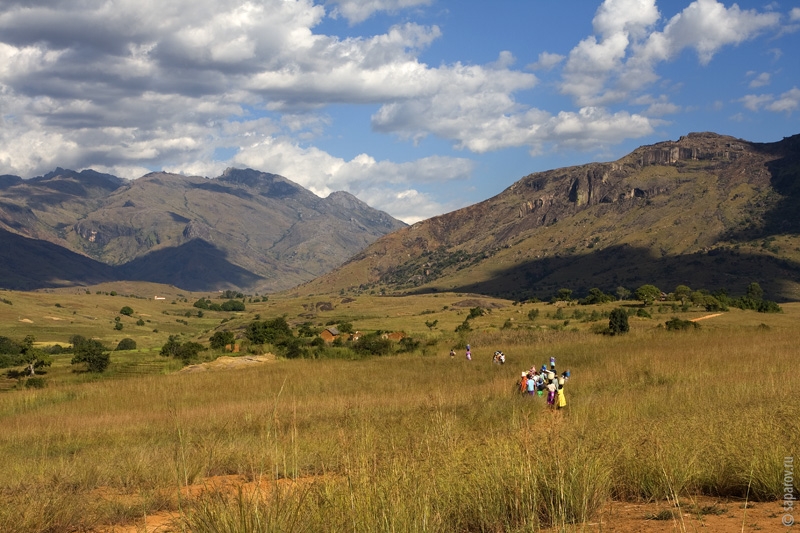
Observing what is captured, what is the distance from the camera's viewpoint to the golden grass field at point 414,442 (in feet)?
17.9

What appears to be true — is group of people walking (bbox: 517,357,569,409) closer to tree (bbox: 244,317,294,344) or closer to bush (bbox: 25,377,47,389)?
bush (bbox: 25,377,47,389)

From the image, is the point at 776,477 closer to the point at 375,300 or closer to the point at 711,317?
the point at 711,317

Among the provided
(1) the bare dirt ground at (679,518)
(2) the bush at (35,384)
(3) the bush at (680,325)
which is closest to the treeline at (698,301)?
(3) the bush at (680,325)

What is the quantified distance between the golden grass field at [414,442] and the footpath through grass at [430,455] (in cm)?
3

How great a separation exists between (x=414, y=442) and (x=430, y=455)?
90 centimetres

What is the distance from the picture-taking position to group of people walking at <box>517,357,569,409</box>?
15.0m

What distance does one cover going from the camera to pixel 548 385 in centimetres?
Answer: 1554

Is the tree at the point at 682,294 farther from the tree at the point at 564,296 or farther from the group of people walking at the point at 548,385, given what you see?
the group of people walking at the point at 548,385

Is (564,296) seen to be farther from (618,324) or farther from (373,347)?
(373,347)

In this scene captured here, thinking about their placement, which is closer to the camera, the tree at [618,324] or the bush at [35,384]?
the bush at [35,384]

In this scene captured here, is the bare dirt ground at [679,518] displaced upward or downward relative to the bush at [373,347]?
upward

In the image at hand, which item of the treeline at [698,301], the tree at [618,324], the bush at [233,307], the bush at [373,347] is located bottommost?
the bush at [233,307]

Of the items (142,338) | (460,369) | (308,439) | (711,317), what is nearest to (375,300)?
(142,338)

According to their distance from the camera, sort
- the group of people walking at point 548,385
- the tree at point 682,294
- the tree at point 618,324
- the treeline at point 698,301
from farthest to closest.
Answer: the tree at point 682,294 < the treeline at point 698,301 < the tree at point 618,324 < the group of people walking at point 548,385
